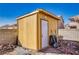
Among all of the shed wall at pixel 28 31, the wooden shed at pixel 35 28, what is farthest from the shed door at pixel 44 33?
the shed wall at pixel 28 31

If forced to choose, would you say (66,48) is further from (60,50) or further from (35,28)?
(35,28)

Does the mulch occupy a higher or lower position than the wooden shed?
lower

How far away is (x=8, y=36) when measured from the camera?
234 cm

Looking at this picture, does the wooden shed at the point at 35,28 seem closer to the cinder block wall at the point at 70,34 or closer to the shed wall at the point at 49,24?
the shed wall at the point at 49,24

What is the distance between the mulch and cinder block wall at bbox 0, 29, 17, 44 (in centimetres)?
46

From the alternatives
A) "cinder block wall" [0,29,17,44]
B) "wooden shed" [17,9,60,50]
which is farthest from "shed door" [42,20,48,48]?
"cinder block wall" [0,29,17,44]

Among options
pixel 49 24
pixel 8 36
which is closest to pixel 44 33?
pixel 49 24

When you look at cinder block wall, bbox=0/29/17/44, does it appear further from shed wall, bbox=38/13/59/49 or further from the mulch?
the mulch

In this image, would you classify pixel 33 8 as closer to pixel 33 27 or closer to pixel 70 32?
pixel 33 27

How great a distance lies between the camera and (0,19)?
2318 millimetres

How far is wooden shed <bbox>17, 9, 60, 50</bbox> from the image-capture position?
2328 mm

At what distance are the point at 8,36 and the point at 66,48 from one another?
0.83 meters

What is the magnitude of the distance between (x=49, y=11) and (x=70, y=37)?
470 millimetres
